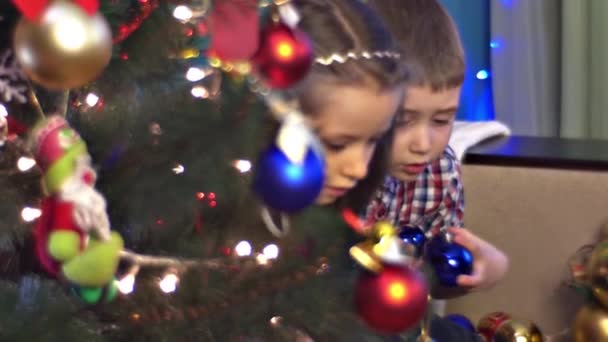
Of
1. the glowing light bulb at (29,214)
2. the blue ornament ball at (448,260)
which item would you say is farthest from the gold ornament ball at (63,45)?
the blue ornament ball at (448,260)

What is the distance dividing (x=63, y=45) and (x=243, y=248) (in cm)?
27

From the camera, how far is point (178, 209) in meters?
0.54

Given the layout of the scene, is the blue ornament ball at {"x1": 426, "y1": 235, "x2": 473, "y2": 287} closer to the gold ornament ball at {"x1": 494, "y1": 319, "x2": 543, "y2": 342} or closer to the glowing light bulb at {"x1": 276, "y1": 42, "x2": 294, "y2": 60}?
the gold ornament ball at {"x1": 494, "y1": 319, "x2": 543, "y2": 342}

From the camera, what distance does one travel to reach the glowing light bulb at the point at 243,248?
1.91 ft

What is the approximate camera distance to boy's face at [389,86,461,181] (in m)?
0.92

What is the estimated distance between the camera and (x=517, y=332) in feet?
3.56

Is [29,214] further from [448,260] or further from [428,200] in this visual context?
[428,200]

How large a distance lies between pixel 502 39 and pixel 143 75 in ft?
4.35

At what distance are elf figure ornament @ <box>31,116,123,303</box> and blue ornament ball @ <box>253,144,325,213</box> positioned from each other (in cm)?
9

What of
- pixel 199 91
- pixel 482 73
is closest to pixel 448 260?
pixel 199 91

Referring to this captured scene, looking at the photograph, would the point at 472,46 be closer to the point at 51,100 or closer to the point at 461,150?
the point at 461,150

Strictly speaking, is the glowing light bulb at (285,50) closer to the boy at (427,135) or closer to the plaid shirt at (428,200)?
the boy at (427,135)

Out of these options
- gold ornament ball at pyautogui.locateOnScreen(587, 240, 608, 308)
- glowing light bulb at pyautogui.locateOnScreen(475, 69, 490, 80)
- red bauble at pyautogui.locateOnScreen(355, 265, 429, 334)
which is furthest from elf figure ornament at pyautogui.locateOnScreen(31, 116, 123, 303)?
glowing light bulb at pyautogui.locateOnScreen(475, 69, 490, 80)

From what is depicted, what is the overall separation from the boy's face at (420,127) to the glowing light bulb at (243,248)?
1.16 ft
